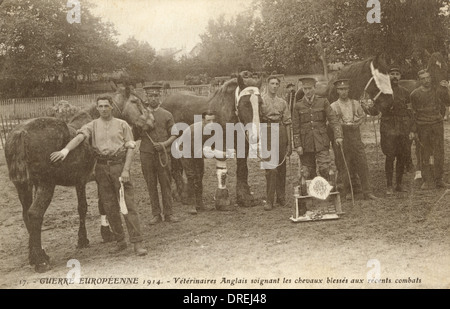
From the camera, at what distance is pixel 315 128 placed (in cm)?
710

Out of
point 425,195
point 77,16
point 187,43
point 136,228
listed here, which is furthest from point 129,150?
point 425,195

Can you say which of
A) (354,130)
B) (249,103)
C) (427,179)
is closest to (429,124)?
(427,179)

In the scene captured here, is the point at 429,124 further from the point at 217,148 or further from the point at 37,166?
the point at 37,166

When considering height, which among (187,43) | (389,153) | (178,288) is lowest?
(178,288)

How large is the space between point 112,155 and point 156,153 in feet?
4.49

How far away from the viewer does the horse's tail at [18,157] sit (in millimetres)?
5285

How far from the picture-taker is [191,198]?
7.58 metres

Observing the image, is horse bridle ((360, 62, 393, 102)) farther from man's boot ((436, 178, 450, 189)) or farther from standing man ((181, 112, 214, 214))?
standing man ((181, 112, 214, 214))

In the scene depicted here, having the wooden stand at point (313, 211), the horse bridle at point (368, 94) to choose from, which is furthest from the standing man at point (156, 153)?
the horse bridle at point (368, 94)

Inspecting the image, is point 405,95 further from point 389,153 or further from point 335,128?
point 335,128

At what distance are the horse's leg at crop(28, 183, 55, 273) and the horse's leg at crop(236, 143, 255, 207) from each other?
11.1 feet

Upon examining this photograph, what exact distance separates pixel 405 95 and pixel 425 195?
1.80 m

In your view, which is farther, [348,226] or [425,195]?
[425,195]

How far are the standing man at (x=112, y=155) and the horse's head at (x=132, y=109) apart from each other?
1.09 metres
